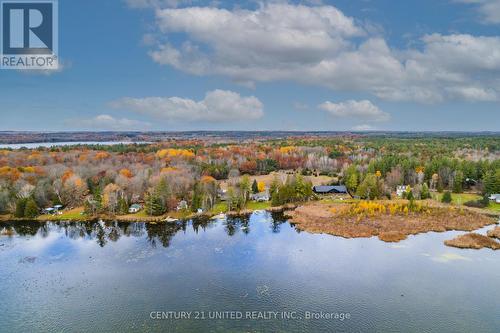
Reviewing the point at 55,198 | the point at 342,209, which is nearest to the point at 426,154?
the point at 342,209

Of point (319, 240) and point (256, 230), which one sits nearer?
point (319, 240)

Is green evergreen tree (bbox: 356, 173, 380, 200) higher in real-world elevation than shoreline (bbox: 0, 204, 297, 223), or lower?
higher

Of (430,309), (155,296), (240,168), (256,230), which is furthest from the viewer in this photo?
(240,168)

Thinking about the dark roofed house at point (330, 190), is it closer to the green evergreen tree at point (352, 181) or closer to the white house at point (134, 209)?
the green evergreen tree at point (352, 181)

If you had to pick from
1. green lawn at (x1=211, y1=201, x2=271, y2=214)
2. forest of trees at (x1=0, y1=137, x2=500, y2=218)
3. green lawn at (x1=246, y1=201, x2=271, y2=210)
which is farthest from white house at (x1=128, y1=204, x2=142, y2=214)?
green lawn at (x1=246, y1=201, x2=271, y2=210)

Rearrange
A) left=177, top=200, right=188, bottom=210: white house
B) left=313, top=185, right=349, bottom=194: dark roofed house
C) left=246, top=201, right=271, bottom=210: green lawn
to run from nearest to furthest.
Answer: left=177, top=200, right=188, bottom=210: white house
left=246, top=201, right=271, bottom=210: green lawn
left=313, top=185, right=349, bottom=194: dark roofed house

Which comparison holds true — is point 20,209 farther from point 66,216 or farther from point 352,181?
point 352,181

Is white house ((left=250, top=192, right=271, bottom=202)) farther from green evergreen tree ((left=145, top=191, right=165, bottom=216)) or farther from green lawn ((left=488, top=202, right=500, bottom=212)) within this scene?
green lawn ((left=488, top=202, right=500, bottom=212))

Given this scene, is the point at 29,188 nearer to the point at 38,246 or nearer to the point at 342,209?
the point at 38,246

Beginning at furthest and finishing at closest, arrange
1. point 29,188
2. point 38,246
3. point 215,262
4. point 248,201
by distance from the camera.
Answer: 1. point 248,201
2. point 29,188
3. point 38,246
4. point 215,262
